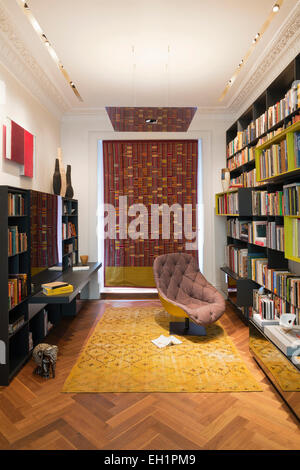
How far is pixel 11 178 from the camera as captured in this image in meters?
3.41

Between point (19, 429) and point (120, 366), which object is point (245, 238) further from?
point (19, 429)

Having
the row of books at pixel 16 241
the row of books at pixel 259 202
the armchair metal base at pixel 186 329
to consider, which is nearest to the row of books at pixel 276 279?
the row of books at pixel 259 202

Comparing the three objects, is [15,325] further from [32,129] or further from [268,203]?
[268,203]

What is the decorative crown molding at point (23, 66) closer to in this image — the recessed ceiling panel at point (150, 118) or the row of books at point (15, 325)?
the recessed ceiling panel at point (150, 118)

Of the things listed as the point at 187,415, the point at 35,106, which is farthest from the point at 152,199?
the point at 187,415

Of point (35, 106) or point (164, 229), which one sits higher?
point (35, 106)

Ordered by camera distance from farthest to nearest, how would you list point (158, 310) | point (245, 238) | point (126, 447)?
point (158, 310)
point (245, 238)
point (126, 447)

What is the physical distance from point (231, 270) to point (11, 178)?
11.0 feet

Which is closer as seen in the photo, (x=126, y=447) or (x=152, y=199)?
(x=126, y=447)

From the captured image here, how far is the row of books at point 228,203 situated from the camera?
436 cm

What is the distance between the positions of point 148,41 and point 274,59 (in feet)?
4.77

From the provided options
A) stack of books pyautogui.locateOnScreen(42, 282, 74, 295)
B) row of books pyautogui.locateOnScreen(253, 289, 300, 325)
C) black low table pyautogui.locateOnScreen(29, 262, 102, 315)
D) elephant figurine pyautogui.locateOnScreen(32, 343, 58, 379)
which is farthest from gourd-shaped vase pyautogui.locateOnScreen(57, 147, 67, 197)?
row of books pyautogui.locateOnScreen(253, 289, 300, 325)
